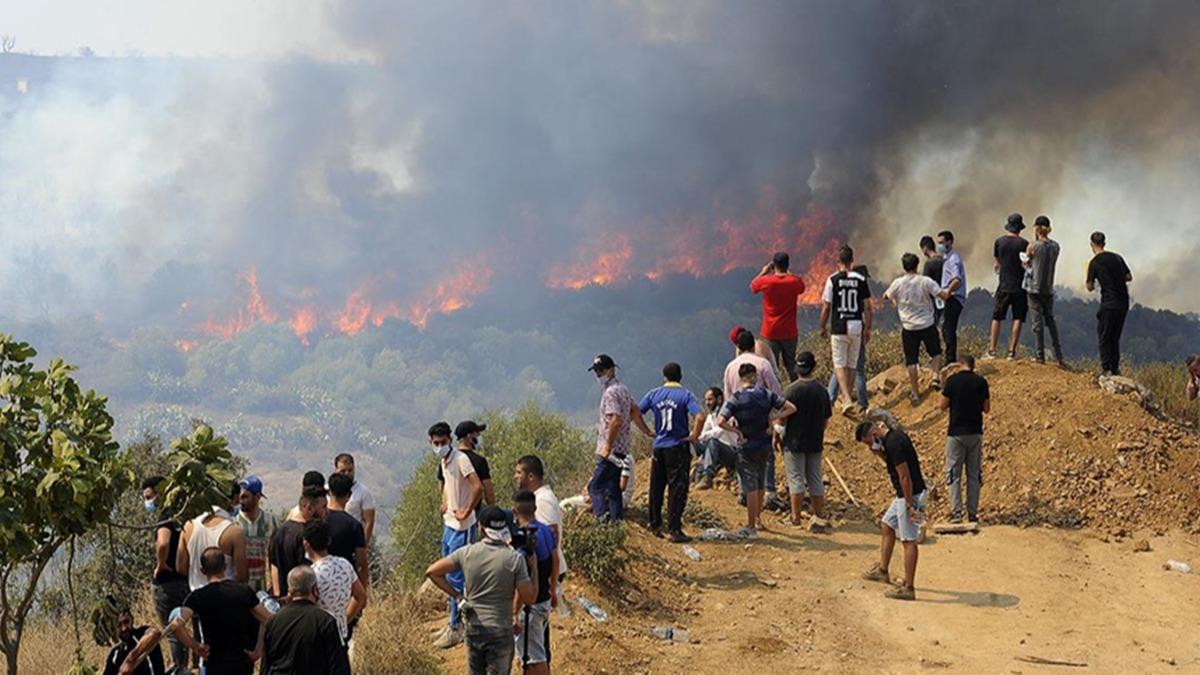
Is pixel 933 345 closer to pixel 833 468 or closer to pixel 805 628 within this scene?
pixel 833 468

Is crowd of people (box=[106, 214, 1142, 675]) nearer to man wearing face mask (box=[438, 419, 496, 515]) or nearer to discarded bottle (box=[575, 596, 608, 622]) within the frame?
man wearing face mask (box=[438, 419, 496, 515])

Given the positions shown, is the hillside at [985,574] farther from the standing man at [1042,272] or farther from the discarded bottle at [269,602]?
the discarded bottle at [269,602]

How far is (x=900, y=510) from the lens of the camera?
11672 millimetres

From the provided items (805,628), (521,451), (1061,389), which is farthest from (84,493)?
(521,451)

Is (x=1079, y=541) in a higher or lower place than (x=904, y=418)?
lower

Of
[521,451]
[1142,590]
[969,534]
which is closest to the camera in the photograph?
[1142,590]

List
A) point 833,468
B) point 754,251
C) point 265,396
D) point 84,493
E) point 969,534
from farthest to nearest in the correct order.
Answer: point 265,396
point 754,251
point 833,468
point 969,534
point 84,493

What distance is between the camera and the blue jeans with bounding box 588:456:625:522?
13.0m

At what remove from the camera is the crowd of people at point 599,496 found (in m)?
7.79

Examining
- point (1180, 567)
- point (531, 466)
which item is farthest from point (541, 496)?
point (1180, 567)

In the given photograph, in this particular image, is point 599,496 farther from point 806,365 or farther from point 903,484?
point 903,484

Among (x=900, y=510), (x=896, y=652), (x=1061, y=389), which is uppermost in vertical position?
(x=1061, y=389)

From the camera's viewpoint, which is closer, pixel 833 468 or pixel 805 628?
pixel 805 628

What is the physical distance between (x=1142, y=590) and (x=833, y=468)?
4765 mm
